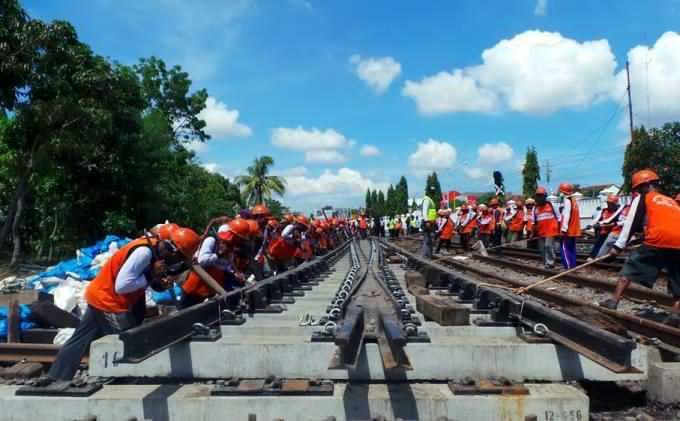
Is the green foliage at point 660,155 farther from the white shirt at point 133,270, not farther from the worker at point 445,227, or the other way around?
the white shirt at point 133,270

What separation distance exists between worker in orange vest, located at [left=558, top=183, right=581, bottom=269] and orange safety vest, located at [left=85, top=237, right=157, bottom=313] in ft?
31.1

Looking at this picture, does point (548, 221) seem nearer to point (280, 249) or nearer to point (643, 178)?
point (643, 178)

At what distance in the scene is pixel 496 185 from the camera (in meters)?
26.1

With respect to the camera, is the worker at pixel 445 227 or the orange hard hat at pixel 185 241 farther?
the worker at pixel 445 227

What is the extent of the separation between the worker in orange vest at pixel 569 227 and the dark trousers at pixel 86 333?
377 inches

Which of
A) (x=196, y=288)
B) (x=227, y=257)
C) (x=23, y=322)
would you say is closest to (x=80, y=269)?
(x=23, y=322)

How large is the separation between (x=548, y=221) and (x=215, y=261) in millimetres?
8689

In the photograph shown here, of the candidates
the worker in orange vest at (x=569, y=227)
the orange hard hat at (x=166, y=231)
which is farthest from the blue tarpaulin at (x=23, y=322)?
the worker in orange vest at (x=569, y=227)

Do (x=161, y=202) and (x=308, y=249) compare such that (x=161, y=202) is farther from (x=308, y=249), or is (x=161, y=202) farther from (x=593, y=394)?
(x=593, y=394)

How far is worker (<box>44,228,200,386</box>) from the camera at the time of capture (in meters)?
4.09

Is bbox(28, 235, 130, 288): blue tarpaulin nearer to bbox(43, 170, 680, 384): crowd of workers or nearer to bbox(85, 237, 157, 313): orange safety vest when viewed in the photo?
bbox(43, 170, 680, 384): crowd of workers

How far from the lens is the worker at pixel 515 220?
18753mm

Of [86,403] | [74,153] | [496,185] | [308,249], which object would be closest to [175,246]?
[86,403]

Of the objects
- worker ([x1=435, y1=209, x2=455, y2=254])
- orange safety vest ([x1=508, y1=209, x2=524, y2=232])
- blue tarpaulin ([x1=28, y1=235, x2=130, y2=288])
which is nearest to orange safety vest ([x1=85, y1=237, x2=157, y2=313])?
blue tarpaulin ([x1=28, y1=235, x2=130, y2=288])
